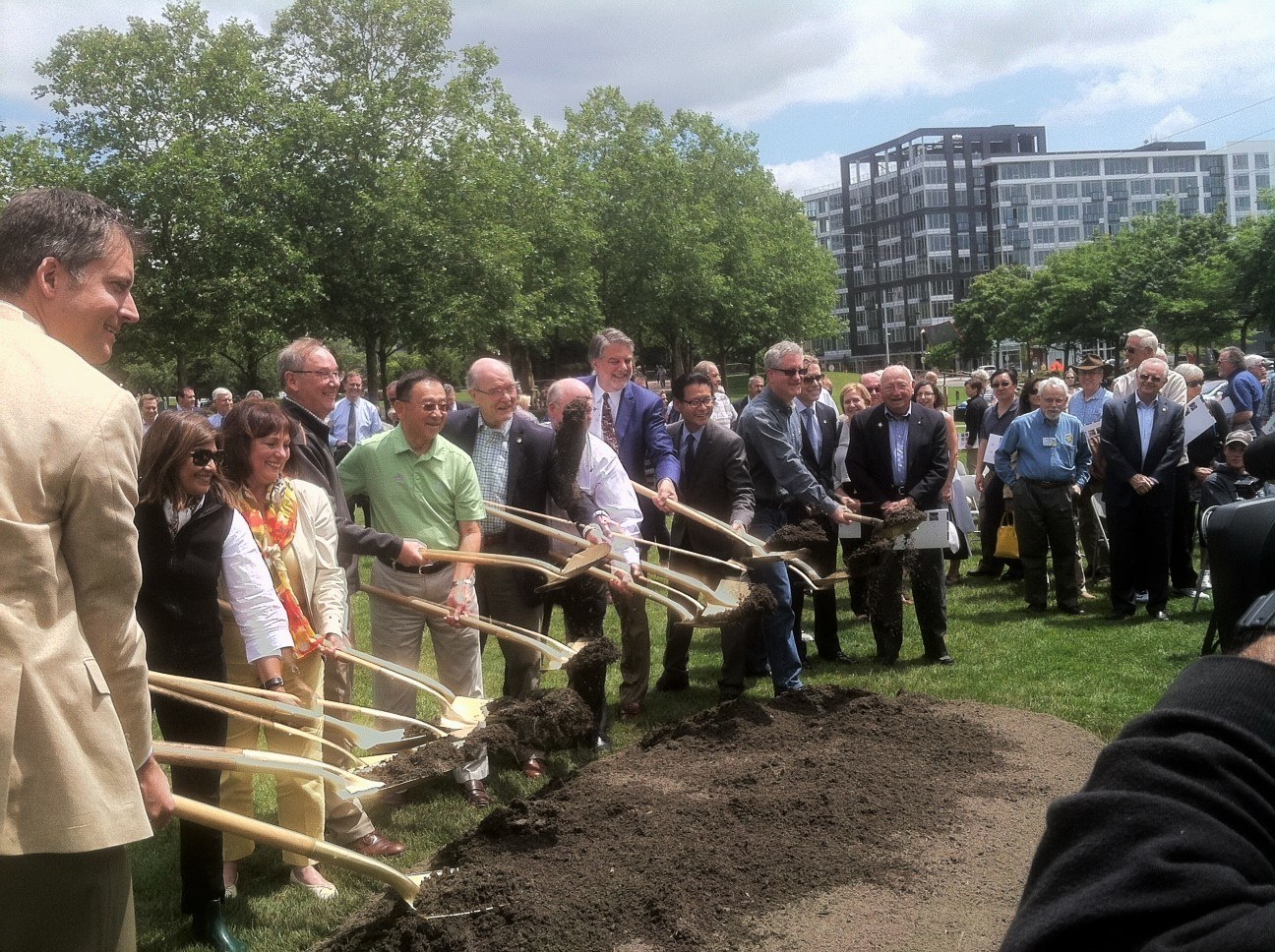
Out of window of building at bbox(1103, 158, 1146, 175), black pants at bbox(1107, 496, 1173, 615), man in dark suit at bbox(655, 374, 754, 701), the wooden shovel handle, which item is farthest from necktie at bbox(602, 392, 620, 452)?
window of building at bbox(1103, 158, 1146, 175)

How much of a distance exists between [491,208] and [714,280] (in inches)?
698

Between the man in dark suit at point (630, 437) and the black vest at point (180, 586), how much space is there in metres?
3.66

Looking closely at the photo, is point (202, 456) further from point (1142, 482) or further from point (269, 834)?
point (1142, 482)

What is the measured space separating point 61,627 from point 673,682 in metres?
6.48

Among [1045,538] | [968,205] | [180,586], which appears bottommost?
[1045,538]

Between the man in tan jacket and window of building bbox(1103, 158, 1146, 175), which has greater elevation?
window of building bbox(1103, 158, 1146, 175)

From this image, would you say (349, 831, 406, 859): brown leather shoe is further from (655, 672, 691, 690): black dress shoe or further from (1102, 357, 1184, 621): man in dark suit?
(1102, 357, 1184, 621): man in dark suit

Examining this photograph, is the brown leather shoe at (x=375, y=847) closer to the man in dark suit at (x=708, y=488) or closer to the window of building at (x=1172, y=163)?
the man in dark suit at (x=708, y=488)

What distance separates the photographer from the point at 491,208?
4044 centimetres

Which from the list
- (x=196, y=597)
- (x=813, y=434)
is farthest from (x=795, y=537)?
(x=196, y=597)

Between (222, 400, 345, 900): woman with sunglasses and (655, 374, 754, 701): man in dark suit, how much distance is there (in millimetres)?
3361

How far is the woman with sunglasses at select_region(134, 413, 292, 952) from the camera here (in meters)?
4.38

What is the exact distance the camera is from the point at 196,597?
4480 mm

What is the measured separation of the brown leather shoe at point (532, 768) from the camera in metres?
6.75
